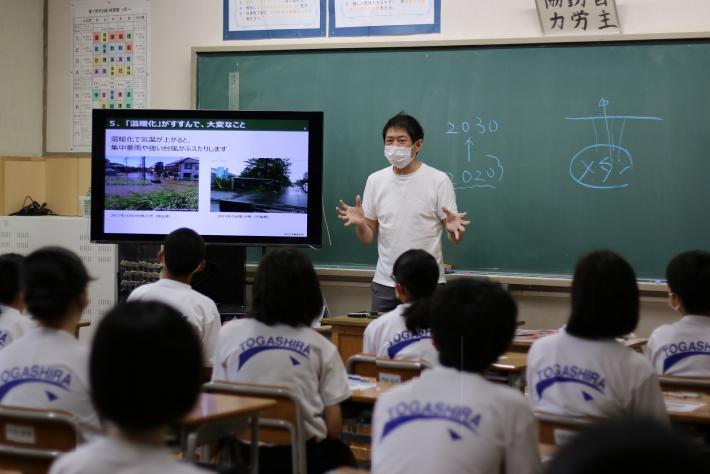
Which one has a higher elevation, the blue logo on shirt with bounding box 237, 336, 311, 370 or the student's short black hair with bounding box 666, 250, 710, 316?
the student's short black hair with bounding box 666, 250, 710, 316

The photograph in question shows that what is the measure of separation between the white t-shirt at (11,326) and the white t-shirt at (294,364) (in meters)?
0.94

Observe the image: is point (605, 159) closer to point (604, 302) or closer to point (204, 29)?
point (204, 29)

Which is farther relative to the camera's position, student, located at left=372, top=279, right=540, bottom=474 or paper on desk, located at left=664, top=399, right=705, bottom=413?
paper on desk, located at left=664, top=399, right=705, bottom=413

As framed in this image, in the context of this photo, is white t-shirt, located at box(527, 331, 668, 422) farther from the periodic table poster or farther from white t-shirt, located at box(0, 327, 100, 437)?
the periodic table poster

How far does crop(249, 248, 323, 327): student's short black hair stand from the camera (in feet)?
9.39

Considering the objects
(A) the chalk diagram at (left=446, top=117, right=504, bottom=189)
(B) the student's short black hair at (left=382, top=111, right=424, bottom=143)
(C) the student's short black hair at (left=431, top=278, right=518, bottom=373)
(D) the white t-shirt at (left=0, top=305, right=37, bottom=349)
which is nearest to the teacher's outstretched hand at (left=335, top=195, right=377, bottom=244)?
(B) the student's short black hair at (left=382, top=111, right=424, bottom=143)

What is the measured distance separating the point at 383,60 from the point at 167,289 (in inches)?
102

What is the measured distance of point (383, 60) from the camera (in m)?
5.81

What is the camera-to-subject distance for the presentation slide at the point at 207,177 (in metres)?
5.51

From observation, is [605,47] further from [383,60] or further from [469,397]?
[469,397]

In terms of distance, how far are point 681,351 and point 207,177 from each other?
3.17 m

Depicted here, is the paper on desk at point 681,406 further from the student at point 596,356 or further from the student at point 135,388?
the student at point 135,388

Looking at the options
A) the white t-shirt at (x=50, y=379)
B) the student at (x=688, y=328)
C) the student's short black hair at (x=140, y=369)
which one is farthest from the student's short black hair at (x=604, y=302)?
the student's short black hair at (x=140, y=369)

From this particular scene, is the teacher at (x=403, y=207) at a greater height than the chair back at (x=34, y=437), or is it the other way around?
the teacher at (x=403, y=207)
